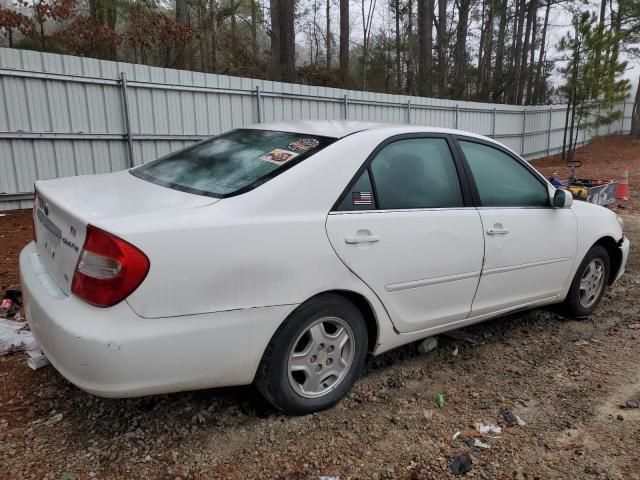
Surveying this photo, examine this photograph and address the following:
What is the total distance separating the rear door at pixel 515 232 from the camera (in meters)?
3.37

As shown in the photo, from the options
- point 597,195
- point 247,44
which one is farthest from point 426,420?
point 247,44

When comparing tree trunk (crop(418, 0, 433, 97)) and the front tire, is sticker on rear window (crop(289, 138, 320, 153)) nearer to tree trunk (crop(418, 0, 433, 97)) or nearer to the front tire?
the front tire

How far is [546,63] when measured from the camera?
95.4ft

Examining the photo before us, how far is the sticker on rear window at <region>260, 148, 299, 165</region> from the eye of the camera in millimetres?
2739

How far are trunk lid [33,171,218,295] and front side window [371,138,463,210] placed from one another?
100cm

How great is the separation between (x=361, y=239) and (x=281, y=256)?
0.48 metres

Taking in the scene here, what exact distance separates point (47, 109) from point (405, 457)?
7.35 metres

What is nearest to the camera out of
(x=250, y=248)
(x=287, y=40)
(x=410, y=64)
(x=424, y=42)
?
(x=250, y=248)

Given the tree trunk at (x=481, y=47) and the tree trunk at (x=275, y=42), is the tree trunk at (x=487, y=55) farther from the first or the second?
the tree trunk at (x=275, y=42)

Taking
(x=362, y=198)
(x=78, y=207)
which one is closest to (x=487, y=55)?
(x=362, y=198)

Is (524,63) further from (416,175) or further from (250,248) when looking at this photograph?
(250,248)

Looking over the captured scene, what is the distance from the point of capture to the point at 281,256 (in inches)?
94.7

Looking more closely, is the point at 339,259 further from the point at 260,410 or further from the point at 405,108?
the point at 405,108

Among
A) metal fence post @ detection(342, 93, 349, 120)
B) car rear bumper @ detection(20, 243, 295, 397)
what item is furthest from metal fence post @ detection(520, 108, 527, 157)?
car rear bumper @ detection(20, 243, 295, 397)
